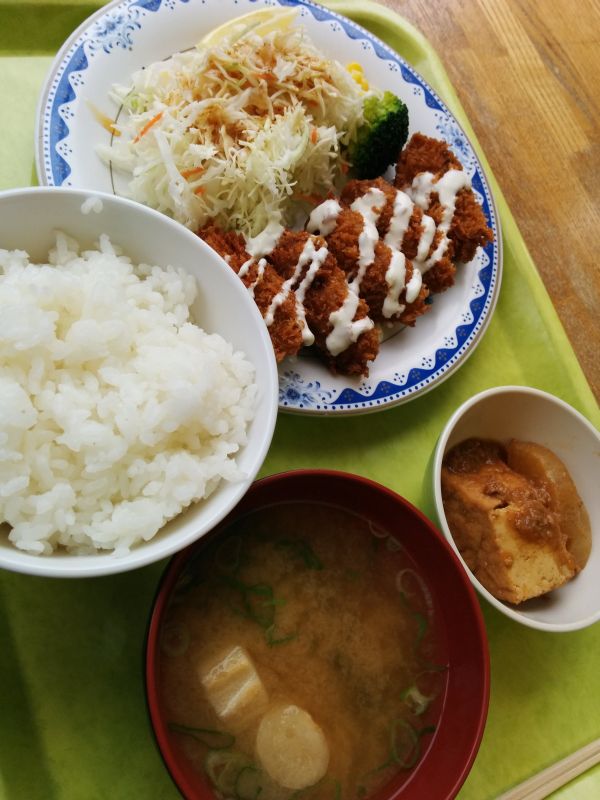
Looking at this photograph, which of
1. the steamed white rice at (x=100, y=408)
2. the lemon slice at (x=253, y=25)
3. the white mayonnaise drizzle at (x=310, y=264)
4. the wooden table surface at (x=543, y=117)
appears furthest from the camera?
the wooden table surface at (x=543, y=117)

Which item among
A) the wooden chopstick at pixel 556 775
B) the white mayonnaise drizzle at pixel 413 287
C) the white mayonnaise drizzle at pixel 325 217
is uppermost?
the white mayonnaise drizzle at pixel 325 217

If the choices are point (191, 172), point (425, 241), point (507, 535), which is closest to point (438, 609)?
point (507, 535)

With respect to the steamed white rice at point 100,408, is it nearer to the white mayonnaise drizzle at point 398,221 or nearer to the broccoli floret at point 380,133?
the white mayonnaise drizzle at point 398,221

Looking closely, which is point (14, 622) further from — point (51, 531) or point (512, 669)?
point (512, 669)

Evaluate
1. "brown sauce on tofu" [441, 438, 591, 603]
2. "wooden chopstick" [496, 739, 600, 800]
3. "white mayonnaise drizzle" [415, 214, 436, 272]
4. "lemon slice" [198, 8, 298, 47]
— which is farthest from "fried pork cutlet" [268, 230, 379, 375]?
"wooden chopstick" [496, 739, 600, 800]

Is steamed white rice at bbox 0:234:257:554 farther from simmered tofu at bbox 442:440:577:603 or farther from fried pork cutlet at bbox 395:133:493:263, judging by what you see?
fried pork cutlet at bbox 395:133:493:263

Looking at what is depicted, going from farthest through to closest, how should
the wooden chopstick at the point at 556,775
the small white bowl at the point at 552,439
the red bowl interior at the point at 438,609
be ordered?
the small white bowl at the point at 552,439 < the wooden chopstick at the point at 556,775 < the red bowl interior at the point at 438,609

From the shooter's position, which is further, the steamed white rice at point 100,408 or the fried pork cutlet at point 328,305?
the fried pork cutlet at point 328,305

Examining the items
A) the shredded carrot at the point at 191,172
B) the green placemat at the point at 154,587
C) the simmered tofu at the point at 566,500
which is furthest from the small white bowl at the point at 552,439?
the shredded carrot at the point at 191,172
